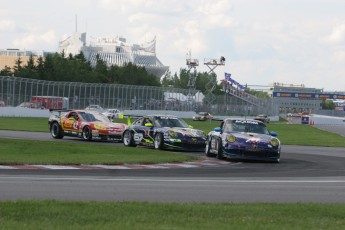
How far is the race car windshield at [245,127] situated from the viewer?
1019 inches

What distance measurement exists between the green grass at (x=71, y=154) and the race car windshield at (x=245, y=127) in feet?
6.14

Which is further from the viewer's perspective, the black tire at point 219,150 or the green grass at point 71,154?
the black tire at point 219,150

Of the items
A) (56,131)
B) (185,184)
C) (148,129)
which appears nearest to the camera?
(185,184)

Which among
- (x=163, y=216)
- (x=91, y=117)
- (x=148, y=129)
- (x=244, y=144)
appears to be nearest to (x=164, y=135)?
(x=148, y=129)

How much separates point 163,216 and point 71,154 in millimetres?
14410

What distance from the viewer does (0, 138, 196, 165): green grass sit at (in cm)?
2161

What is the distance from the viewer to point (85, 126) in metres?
34.0

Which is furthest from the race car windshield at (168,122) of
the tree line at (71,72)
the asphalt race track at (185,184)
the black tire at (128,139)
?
the tree line at (71,72)

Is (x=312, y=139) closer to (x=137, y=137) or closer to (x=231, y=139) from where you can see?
(x=137, y=137)

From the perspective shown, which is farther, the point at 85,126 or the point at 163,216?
the point at 85,126

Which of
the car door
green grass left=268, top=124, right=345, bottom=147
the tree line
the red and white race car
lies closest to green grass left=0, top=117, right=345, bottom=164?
the car door

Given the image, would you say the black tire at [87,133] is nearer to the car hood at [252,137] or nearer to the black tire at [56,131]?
the black tire at [56,131]

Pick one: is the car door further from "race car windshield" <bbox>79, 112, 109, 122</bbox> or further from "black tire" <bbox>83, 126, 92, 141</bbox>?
"race car windshield" <bbox>79, 112, 109, 122</bbox>

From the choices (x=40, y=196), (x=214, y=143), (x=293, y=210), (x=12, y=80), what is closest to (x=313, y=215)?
(x=293, y=210)
